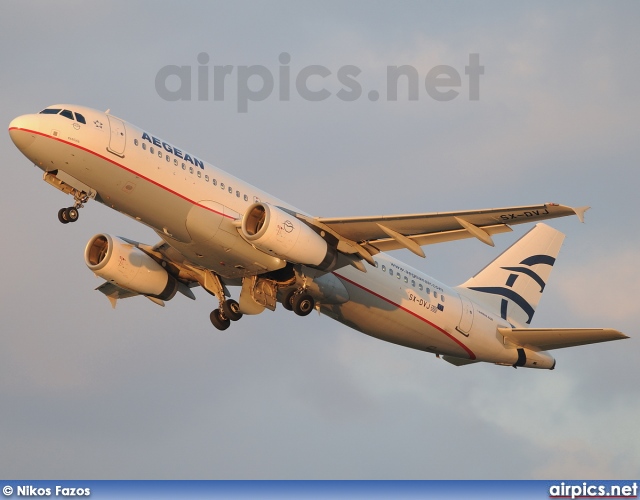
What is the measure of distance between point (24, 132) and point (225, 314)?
12429 mm

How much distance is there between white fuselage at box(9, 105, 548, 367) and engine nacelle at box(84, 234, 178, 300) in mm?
2806

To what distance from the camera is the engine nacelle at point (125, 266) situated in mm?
47312

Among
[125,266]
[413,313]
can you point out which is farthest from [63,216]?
[413,313]

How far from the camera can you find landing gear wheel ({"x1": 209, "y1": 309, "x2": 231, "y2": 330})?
1948 inches

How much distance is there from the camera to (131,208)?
4219 centimetres

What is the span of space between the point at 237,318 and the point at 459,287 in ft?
35.6

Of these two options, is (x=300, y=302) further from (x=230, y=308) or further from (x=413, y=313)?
(x=413, y=313)

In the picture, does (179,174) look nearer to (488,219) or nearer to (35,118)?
→ (35,118)

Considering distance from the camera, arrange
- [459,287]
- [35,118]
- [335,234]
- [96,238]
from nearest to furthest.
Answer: [35,118] → [335,234] → [96,238] → [459,287]

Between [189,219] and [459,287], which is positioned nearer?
[189,219]

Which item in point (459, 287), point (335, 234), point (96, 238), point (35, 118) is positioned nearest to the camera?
point (35, 118)

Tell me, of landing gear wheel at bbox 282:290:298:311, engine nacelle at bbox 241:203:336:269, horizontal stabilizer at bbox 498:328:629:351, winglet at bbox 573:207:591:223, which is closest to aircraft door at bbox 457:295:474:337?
horizontal stabilizer at bbox 498:328:629:351

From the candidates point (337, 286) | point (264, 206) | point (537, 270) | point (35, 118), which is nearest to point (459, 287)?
point (537, 270)

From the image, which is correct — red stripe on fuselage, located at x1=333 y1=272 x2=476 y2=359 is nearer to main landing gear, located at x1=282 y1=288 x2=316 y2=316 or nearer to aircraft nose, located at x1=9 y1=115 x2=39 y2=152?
main landing gear, located at x1=282 y1=288 x2=316 y2=316
